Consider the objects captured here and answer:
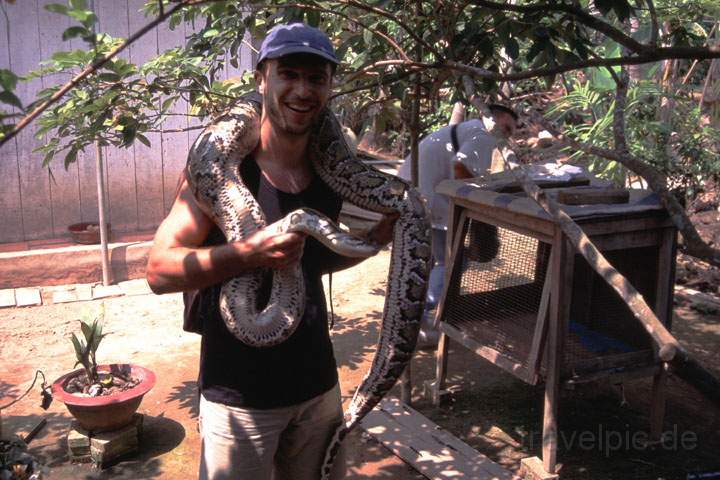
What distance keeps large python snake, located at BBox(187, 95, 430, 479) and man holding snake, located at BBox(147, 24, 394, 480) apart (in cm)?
5

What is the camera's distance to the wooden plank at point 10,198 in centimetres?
817

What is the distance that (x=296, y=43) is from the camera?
2502mm

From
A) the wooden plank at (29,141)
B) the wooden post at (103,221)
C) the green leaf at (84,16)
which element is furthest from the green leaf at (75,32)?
the wooden plank at (29,141)

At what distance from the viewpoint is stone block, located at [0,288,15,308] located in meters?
7.49

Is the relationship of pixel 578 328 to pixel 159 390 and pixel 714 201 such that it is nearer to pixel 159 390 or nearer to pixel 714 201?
pixel 159 390

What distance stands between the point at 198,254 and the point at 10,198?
6762 mm

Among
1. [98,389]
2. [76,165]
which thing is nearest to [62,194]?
[76,165]

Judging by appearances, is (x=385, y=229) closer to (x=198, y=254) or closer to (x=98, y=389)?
(x=198, y=254)

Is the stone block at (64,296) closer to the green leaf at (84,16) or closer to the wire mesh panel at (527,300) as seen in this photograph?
the wire mesh panel at (527,300)

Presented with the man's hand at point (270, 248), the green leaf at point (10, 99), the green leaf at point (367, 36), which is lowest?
the man's hand at point (270, 248)

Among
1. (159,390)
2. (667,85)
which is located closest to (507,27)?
(159,390)

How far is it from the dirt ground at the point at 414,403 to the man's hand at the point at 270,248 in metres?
2.52

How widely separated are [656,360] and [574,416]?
36.4 inches

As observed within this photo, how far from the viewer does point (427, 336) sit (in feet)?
21.5
